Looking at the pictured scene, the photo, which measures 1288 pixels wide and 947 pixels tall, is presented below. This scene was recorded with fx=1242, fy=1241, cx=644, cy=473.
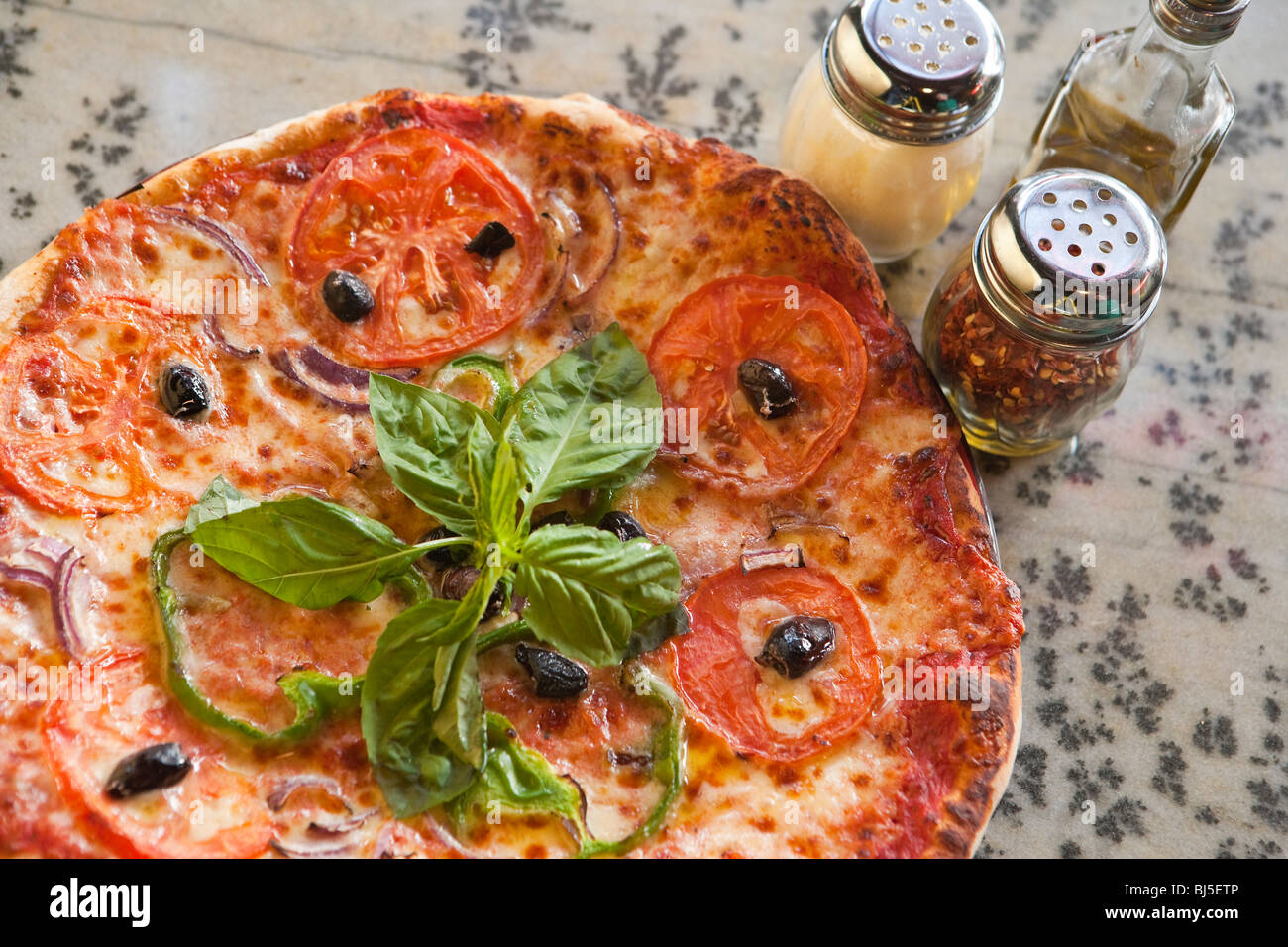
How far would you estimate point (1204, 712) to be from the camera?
388 cm

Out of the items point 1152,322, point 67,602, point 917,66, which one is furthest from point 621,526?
point 1152,322

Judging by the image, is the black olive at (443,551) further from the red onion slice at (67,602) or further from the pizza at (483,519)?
the red onion slice at (67,602)

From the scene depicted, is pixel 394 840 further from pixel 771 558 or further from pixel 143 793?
pixel 771 558

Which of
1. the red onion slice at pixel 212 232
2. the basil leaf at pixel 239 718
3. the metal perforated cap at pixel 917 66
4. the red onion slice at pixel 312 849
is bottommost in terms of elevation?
the red onion slice at pixel 312 849

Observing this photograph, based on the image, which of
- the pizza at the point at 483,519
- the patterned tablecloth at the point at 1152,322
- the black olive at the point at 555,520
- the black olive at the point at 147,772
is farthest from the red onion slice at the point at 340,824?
the patterned tablecloth at the point at 1152,322

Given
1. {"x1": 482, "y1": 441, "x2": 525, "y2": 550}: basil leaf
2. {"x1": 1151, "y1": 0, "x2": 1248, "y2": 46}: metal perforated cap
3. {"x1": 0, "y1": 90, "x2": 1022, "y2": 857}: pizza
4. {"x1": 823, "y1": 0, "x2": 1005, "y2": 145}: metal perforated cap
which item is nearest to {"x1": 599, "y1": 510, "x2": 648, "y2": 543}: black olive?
{"x1": 0, "y1": 90, "x2": 1022, "y2": 857}: pizza

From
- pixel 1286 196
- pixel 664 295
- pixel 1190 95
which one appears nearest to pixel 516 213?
pixel 664 295

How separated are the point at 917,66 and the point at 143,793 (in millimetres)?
2831

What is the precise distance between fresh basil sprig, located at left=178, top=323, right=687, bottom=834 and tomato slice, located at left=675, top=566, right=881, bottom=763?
0.15 m

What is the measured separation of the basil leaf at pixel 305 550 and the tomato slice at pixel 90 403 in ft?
1.14

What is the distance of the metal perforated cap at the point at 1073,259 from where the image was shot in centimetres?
335

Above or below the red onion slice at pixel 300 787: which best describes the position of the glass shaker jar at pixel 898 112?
above

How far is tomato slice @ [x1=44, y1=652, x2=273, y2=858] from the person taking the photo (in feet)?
9.34

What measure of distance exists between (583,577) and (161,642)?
3.59 feet
